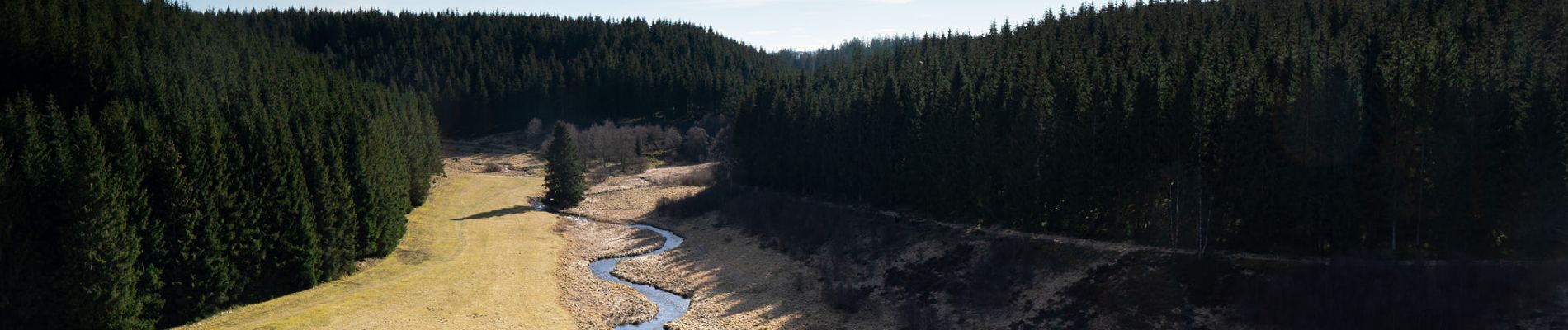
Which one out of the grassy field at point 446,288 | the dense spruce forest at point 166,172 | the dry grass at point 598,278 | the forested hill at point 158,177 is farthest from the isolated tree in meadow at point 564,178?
the forested hill at point 158,177

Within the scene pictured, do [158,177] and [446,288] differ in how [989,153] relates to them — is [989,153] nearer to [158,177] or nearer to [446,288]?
[446,288]

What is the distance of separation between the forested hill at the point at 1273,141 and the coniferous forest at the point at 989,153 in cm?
13

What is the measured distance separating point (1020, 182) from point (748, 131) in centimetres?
4697

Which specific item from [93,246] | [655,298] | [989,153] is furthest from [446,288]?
[989,153]

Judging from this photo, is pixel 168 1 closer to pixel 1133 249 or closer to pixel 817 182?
pixel 817 182

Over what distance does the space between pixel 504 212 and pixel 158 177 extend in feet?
142

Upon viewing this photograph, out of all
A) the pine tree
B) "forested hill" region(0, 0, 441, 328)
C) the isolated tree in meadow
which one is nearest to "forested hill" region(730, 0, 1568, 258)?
the isolated tree in meadow

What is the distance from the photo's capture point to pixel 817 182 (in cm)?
8012

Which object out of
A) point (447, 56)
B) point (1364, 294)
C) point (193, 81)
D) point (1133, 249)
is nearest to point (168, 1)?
point (193, 81)

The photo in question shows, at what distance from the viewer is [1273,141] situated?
43.1m

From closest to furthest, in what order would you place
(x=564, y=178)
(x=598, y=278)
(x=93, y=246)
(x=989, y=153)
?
1. (x=93, y=246)
2. (x=598, y=278)
3. (x=989, y=153)
4. (x=564, y=178)

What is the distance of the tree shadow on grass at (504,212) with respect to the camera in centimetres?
7600

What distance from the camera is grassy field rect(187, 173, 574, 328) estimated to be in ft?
135

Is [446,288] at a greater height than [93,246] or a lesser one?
lesser
